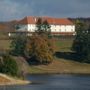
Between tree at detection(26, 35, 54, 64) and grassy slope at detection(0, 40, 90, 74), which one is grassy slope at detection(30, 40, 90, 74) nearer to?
grassy slope at detection(0, 40, 90, 74)

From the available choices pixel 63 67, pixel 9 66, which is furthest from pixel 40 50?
pixel 9 66

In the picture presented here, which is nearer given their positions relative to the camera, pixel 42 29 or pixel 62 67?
pixel 62 67

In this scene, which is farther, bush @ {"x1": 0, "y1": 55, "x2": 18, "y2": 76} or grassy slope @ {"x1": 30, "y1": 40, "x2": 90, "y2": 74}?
grassy slope @ {"x1": 30, "y1": 40, "x2": 90, "y2": 74}

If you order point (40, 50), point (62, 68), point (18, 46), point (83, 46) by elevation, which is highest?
point (18, 46)

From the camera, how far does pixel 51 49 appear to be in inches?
6398

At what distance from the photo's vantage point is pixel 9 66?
11569 cm

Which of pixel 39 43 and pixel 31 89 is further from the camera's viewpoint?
pixel 39 43

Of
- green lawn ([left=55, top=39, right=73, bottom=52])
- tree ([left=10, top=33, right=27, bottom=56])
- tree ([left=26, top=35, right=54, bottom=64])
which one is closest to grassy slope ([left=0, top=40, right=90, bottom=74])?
tree ([left=26, top=35, right=54, bottom=64])

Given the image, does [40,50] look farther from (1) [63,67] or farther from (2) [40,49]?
(1) [63,67]

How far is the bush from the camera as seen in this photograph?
11525 cm

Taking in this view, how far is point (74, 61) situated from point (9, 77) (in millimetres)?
54639

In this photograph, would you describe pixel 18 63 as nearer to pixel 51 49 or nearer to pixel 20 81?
pixel 20 81

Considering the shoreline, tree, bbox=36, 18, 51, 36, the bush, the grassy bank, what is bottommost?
the grassy bank

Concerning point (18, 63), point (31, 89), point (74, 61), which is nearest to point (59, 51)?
point (74, 61)
